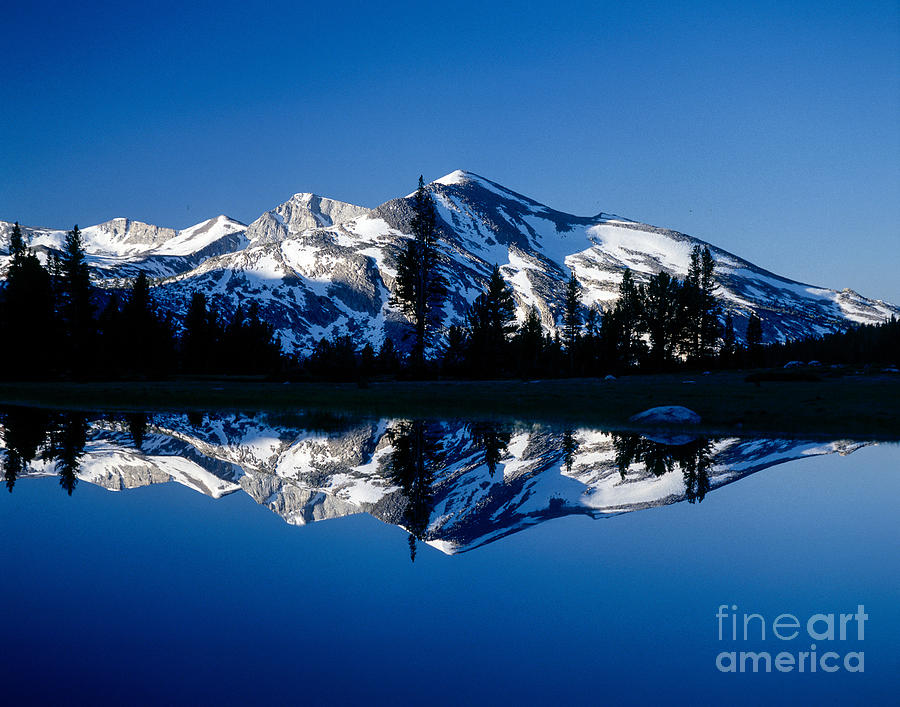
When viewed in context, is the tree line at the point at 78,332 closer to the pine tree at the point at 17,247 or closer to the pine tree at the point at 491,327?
the pine tree at the point at 17,247

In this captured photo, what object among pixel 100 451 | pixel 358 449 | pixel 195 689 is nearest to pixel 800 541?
pixel 195 689

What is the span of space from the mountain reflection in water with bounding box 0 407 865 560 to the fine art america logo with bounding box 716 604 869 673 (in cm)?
366

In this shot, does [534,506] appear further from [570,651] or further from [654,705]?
[654,705]

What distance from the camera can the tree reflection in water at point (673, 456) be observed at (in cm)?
1364

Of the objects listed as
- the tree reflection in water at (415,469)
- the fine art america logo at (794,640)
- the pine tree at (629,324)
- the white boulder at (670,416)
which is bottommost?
the fine art america logo at (794,640)

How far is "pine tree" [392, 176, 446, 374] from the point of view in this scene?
64562 mm

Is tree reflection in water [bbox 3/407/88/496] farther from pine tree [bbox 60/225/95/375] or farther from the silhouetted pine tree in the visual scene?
pine tree [bbox 60/225/95/375]

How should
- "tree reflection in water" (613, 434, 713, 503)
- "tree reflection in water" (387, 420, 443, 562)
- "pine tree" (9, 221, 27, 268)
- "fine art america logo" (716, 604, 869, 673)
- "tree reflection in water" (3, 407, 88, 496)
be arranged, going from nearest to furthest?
"fine art america logo" (716, 604, 869, 673), "tree reflection in water" (387, 420, 443, 562), "tree reflection in water" (613, 434, 713, 503), "tree reflection in water" (3, 407, 88, 496), "pine tree" (9, 221, 27, 268)

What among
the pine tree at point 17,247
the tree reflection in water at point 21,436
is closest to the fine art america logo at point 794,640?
the tree reflection in water at point 21,436

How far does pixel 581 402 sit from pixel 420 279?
A: 35805mm

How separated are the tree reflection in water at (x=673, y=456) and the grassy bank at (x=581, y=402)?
3.79m

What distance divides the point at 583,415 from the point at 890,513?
1778 cm

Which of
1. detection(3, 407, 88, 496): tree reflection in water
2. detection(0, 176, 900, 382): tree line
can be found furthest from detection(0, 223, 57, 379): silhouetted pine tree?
detection(3, 407, 88, 496): tree reflection in water

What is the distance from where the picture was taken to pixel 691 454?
17.5 metres
